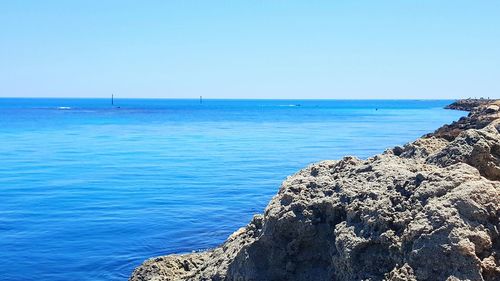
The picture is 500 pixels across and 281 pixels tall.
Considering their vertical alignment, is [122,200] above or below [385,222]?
below

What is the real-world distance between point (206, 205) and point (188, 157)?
1647cm

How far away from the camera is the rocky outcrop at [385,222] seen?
16.9 feet

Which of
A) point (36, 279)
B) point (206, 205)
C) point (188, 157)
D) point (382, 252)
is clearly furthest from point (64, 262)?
point (188, 157)

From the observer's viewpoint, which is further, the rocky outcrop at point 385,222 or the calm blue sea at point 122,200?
the calm blue sea at point 122,200

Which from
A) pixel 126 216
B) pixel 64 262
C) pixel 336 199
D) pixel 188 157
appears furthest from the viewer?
pixel 188 157

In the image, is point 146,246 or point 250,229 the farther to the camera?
point 146,246

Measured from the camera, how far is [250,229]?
7.63 m

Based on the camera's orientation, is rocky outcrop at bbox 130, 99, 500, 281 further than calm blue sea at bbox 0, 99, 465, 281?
No

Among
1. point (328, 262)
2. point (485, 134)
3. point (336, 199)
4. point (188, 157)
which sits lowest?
point (188, 157)

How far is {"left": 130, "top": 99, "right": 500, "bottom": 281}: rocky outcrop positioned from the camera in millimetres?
5137

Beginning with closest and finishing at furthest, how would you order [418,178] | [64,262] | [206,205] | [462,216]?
1. [462,216]
2. [418,178]
3. [64,262]
4. [206,205]

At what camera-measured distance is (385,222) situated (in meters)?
5.71

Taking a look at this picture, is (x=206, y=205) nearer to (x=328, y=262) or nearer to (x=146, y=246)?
(x=146, y=246)

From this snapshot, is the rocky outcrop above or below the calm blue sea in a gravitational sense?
above
